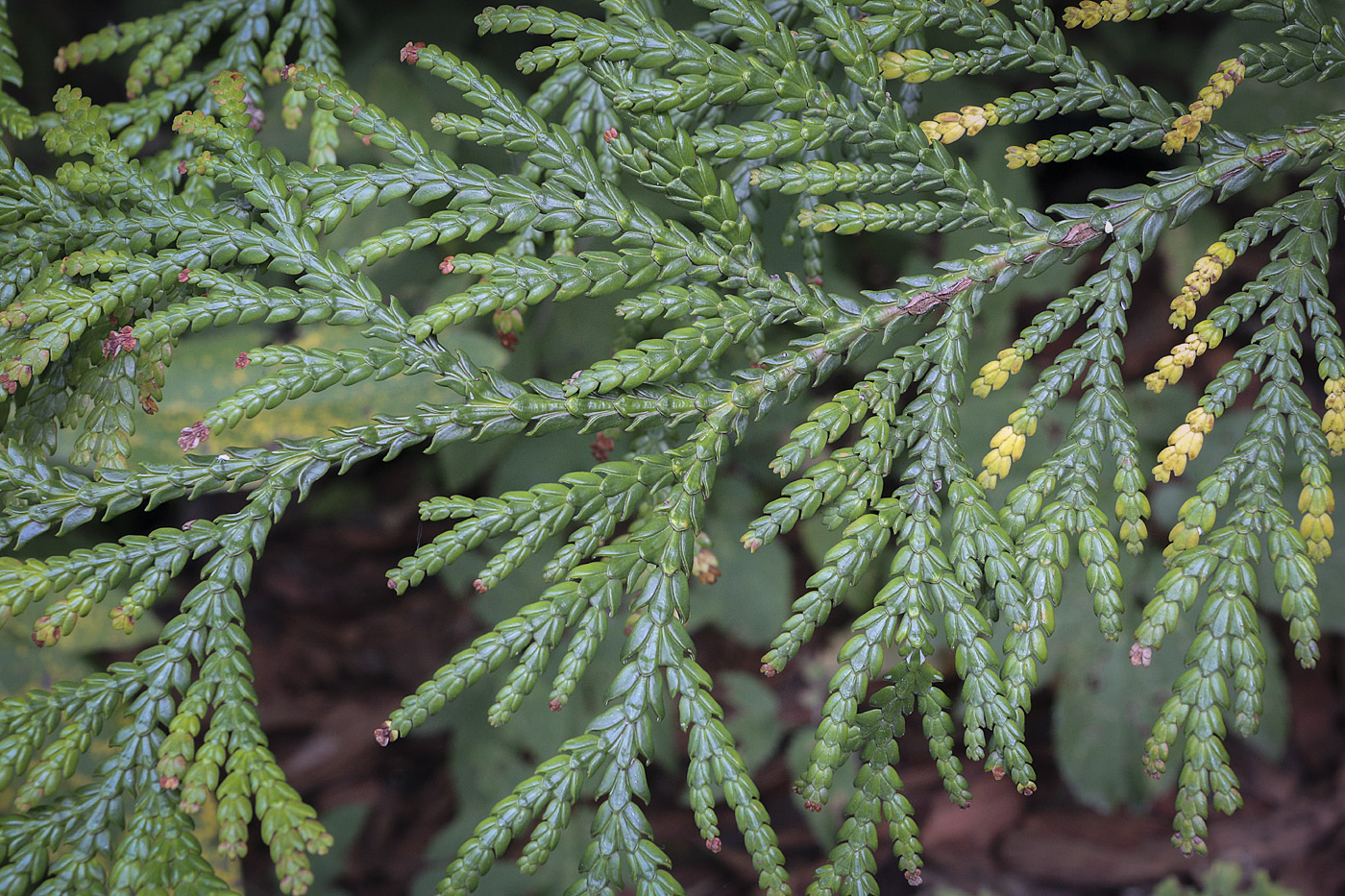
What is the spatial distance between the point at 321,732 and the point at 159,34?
267cm

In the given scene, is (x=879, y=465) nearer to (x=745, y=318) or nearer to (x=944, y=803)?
(x=745, y=318)

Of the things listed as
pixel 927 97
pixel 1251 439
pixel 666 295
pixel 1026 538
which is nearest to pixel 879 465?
pixel 1026 538

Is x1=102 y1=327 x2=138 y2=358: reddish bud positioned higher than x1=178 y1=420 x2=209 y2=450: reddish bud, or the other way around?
x1=102 y1=327 x2=138 y2=358: reddish bud

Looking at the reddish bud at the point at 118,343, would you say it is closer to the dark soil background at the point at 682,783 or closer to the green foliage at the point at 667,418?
the green foliage at the point at 667,418

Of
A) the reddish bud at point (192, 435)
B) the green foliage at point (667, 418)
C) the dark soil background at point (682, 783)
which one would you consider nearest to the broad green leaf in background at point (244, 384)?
the green foliage at point (667, 418)

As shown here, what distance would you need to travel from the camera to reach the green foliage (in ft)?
4.60

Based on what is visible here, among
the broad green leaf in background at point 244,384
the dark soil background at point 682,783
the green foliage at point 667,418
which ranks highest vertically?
the green foliage at point 667,418

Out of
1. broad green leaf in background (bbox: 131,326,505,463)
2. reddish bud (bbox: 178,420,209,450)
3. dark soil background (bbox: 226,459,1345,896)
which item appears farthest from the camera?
dark soil background (bbox: 226,459,1345,896)

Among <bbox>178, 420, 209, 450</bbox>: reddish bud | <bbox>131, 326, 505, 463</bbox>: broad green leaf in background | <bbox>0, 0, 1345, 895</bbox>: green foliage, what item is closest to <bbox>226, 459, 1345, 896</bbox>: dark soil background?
<bbox>131, 326, 505, 463</bbox>: broad green leaf in background

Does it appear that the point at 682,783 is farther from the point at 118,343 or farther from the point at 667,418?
the point at 118,343

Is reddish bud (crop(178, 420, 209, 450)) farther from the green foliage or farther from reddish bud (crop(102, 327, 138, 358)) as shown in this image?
reddish bud (crop(102, 327, 138, 358))

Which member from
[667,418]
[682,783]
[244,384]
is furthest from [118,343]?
[682,783]

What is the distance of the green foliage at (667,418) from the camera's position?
140cm

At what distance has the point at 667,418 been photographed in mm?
1568
